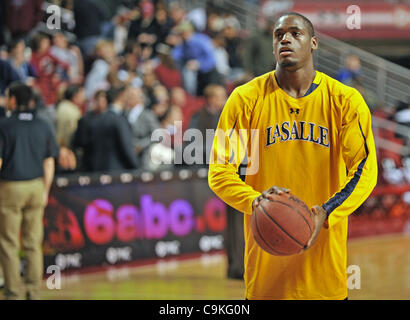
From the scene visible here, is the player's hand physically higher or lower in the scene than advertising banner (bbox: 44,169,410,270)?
higher

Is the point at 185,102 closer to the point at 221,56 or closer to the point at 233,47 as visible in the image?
the point at 221,56

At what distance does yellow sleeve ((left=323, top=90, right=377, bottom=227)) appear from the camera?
3842mm

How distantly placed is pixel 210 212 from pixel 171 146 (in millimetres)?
1107

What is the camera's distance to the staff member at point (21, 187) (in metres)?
7.40

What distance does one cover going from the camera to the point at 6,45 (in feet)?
35.9

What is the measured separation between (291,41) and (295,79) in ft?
0.84

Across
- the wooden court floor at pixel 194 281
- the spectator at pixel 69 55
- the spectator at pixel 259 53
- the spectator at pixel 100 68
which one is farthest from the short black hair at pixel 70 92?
the spectator at pixel 259 53

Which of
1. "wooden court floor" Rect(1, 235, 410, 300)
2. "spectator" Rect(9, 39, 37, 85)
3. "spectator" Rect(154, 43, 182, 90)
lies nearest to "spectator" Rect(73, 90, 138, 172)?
"spectator" Rect(9, 39, 37, 85)

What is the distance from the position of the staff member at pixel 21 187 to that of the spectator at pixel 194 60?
19.3ft

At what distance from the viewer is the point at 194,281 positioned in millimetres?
8797

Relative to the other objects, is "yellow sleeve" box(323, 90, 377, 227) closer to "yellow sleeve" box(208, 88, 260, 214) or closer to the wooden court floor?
"yellow sleeve" box(208, 88, 260, 214)

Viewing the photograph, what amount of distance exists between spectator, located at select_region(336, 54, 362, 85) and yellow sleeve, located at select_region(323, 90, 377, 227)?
25.6 ft

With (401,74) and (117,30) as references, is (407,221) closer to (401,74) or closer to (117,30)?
(401,74)

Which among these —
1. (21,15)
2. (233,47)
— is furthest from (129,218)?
(233,47)
